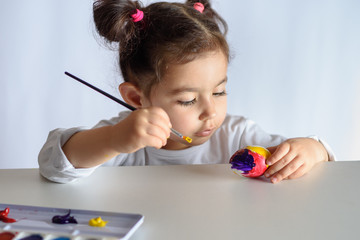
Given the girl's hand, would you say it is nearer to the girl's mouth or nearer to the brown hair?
the girl's mouth

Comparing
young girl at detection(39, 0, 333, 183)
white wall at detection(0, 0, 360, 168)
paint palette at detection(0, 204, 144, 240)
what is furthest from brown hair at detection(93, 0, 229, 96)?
white wall at detection(0, 0, 360, 168)

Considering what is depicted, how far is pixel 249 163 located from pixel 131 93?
17.7 inches

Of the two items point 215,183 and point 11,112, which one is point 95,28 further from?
point 11,112

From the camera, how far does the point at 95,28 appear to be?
3.38 ft

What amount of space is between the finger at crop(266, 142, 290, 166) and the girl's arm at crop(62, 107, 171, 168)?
20 cm

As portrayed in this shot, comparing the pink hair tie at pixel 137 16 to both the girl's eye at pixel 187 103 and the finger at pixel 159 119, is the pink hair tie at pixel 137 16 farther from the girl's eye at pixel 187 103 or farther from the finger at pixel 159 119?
the finger at pixel 159 119

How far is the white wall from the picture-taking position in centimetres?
196

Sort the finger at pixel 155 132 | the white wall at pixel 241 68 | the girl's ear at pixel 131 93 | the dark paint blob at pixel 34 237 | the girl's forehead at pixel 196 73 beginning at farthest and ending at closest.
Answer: the white wall at pixel 241 68 < the girl's ear at pixel 131 93 < the girl's forehead at pixel 196 73 < the finger at pixel 155 132 < the dark paint blob at pixel 34 237

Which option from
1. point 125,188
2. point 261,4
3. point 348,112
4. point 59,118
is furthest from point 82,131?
point 348,112

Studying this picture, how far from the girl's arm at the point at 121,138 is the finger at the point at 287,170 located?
0.63 feet

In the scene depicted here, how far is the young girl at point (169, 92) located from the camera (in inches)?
29.2

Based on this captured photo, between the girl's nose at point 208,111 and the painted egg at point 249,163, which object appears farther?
the girl's nose at point 208,111

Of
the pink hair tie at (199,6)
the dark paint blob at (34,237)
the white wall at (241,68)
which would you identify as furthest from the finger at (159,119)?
the white wall at (241,68)

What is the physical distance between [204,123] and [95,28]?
37 cm
